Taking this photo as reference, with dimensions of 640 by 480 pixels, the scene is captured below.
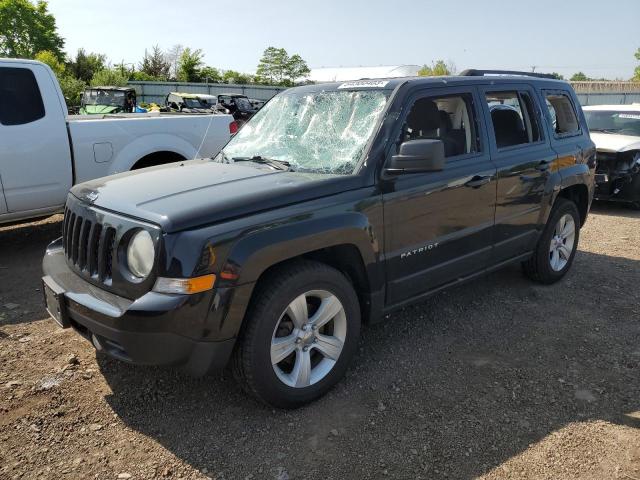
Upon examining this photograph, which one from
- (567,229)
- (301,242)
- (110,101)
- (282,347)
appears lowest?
(282,347)

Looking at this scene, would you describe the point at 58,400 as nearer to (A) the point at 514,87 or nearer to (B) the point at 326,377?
(B) the point at 326,377

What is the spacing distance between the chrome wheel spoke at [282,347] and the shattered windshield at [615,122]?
843cm

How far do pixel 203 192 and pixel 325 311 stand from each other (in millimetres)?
963

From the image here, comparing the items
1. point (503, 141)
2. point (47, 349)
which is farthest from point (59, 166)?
point (503, 141)

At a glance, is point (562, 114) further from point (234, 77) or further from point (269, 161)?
point (234, 77)

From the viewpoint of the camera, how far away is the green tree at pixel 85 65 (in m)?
42.1

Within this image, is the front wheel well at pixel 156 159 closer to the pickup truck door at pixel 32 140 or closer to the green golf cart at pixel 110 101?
the pickup truck door at pixel 32 140

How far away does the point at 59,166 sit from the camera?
5707mm

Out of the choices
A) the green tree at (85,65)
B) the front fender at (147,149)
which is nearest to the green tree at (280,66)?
the green tree at (85,65)

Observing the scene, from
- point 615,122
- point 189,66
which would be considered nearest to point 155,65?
point 189,66

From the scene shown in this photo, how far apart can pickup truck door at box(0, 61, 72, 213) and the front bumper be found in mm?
3307

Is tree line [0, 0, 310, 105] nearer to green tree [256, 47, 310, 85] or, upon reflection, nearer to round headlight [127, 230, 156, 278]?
green tree [256, 47, 310, 85]

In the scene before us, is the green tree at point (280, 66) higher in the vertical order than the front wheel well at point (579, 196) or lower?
higher

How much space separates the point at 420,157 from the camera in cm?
315
